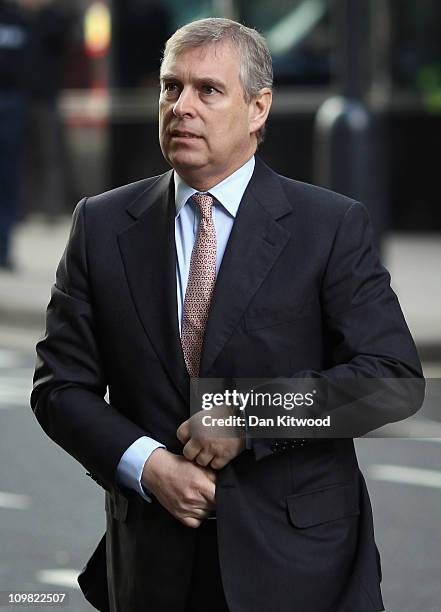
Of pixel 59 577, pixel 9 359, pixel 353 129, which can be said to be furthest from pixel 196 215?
pixel 353 129

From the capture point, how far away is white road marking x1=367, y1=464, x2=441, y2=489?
289 inches

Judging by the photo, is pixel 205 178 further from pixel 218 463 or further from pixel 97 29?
pixel 97 29

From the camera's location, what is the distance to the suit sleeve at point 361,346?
317cm

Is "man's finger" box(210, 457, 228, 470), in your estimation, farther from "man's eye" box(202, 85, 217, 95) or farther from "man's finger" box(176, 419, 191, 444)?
"man's eye" box(202, 85, 217, 95)

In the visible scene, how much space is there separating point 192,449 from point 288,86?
13785 millimetres

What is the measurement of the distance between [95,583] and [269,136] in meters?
13.7

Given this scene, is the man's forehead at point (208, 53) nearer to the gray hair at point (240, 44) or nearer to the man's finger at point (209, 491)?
the gray hair at point (240, 44)

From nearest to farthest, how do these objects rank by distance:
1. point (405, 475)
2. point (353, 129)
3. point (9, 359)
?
point (405, 475) → point (9, 359) → point (353, 129)

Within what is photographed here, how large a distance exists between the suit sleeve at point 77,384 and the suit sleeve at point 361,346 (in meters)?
0.32

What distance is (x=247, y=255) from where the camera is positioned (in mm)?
3293

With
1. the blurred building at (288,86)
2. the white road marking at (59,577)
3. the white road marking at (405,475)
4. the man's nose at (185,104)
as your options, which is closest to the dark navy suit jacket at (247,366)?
the man's nose at (185,104)

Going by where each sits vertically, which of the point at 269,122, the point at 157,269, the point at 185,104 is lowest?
the point at 269,122

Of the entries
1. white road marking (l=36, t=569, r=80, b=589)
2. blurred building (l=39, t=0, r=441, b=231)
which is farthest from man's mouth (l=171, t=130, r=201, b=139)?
blurred building (l=39, t=0, r=441, b=231)

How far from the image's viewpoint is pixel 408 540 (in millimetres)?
6387
